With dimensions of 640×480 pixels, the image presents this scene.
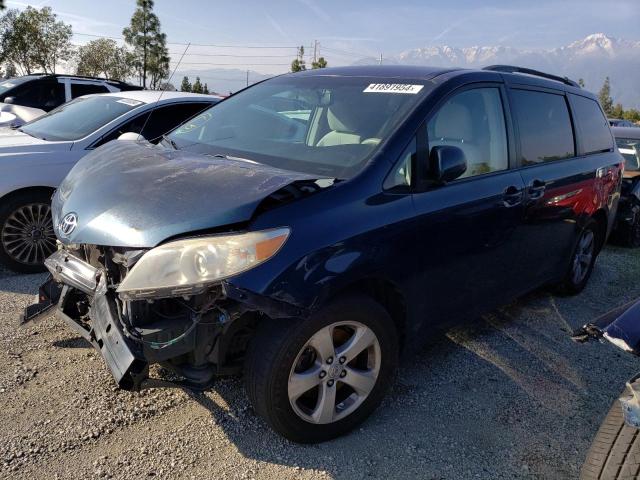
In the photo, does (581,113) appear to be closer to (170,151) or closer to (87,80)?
(170,151)

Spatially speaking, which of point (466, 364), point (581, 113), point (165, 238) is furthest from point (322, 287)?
point (581, 113)

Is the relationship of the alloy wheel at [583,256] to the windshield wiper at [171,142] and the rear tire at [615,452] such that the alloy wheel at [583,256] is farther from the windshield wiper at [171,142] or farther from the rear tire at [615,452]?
the windshield wiper at [171,142]

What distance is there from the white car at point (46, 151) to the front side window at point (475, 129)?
6.54ft

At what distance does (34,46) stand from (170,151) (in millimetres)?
39373

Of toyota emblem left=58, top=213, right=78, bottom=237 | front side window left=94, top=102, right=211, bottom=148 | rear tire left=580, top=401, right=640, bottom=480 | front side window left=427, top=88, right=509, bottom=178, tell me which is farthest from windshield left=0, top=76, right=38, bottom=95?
rear tire left=580, top=401, right=640, bottom=480

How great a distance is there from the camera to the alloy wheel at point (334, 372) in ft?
7.76

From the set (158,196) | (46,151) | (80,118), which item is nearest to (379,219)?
(158,196)

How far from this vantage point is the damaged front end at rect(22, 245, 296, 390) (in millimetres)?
2109

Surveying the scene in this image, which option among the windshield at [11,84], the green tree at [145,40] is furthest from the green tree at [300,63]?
the windshield at [11,84]

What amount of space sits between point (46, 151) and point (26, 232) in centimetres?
74

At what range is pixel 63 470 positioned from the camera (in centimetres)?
227

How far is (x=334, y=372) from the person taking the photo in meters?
2.46

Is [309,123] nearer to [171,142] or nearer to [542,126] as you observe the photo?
[171,142]

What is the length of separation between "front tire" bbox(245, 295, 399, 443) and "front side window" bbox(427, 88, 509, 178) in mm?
1042
